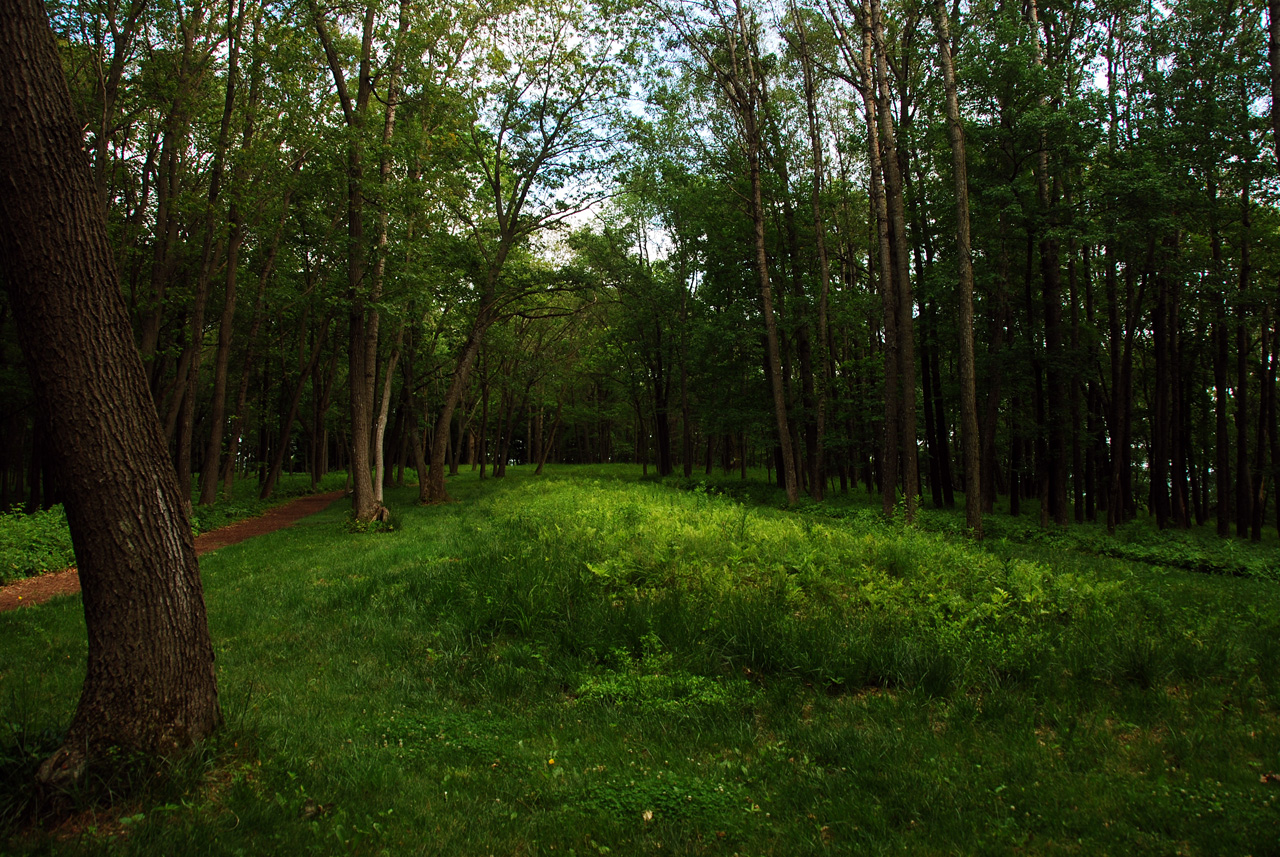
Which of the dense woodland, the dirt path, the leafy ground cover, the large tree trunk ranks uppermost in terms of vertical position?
the dense woodland

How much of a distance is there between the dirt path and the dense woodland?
7.58 ft

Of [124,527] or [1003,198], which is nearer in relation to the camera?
[124,527]

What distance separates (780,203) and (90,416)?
25.0 metres

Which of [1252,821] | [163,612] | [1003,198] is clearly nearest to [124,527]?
[163,612]

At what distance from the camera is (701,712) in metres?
4.61

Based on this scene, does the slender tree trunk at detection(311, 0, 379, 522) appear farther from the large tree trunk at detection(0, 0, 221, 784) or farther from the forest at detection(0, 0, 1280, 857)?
the large tree trunk at detection(0, 0, 221, 784)

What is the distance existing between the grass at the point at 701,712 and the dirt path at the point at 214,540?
1.81 m

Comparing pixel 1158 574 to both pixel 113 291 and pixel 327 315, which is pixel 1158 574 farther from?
pixel 327 315

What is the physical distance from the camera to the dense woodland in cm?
1502

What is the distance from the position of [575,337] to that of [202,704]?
1279 inches

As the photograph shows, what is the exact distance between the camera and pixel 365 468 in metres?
16.0

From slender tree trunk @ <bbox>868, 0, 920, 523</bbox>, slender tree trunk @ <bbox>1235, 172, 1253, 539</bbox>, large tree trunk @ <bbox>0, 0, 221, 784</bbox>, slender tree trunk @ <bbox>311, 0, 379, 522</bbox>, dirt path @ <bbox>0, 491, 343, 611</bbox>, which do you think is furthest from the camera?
slender tree trunk @ <bbox>1235, 172, 1253, 539</bbox>

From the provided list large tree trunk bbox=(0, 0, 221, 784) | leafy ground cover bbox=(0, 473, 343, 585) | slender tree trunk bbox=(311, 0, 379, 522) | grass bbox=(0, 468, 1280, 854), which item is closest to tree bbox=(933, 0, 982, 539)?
grass bbox=(0, 468, 1280, 854)

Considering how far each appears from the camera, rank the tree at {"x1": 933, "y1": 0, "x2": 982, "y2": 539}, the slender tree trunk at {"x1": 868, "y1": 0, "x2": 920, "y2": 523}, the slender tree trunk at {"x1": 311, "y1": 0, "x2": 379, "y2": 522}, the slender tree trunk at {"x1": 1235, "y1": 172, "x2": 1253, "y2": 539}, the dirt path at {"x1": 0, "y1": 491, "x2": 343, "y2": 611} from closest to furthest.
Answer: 1. the dirt path at {"x1": 0, "y1": 491, "x2": 343, "y2": 611}
2. the tree at {"x1": 933, "y1": 0, "x2": 982, "y2": 539}
3. the slender tree trunk at {"x1": 868, "y1": 0, "x2": 920, "y2": 523}
4. the slender tree trunk at {"x1": 311, "y1": 0, "x2": 379, "y2": 522}
5. the slender tree trunk at {"x1": 1235, "y1": 172, "x2": 1253, "y2": 539}
